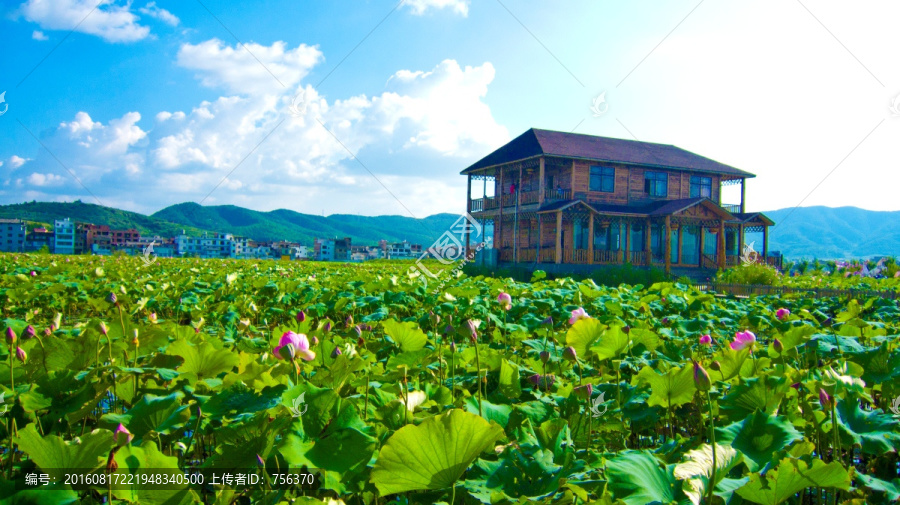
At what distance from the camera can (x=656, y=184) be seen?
984 inches

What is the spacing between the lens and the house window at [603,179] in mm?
23516

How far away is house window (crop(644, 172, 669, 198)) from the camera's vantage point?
24.8 meters

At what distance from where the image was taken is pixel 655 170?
24.9 m

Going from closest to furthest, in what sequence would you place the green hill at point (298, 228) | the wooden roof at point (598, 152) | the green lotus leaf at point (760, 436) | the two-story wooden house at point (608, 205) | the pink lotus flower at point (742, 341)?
the green lotus leaf at point (760, 436) → the pink lotus flower at point (742, 341) → the two-story wooden house at point (608, 205) → the wooden roof at point (598, 152) → the green hill at point (298, 228)

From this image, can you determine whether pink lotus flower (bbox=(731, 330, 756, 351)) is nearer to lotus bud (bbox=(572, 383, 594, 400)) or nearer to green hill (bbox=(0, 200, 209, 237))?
lotus bud (bbox=(572, 383, 594, 400))

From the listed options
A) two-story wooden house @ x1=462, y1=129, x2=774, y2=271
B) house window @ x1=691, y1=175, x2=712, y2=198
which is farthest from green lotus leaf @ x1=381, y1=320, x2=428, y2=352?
house window @ x1=691, y1=175, x2=712, y2=198

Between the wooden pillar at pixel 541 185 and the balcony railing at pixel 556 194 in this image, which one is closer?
the wooden pillar at pixel 541 185

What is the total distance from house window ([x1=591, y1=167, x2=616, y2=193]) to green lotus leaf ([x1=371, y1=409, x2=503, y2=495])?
76.6 feet

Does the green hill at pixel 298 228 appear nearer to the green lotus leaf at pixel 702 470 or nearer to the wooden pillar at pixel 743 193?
the wooden pillar at pixel 743 193

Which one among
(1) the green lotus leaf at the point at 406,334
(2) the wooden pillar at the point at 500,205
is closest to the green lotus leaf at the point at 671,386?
(1) the green lotus leaf at the point at 406,334

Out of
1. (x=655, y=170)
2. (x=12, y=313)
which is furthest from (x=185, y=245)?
(x=12, y=313)

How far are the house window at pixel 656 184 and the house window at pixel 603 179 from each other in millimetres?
1923

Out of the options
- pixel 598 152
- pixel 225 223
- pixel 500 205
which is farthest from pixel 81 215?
pixel 225 223

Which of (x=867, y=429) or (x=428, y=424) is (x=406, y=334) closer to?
(x=428, y=424)
